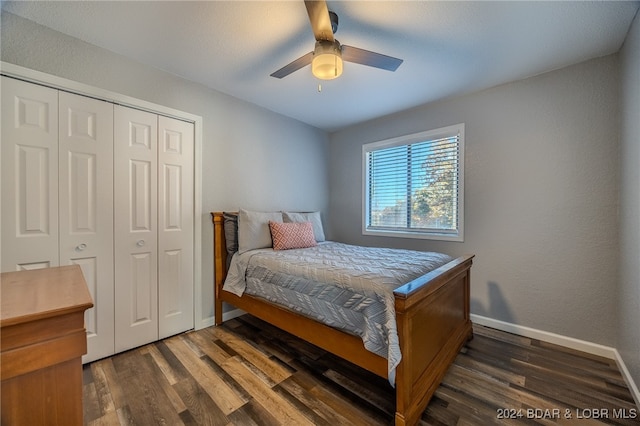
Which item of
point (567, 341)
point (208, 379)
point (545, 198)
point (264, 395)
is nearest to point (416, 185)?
point (545, 198)

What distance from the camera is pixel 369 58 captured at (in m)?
1.69

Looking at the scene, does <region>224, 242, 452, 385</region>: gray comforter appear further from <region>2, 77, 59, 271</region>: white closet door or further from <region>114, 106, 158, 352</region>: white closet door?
<region>2, 77, 59, 271</region>: white closet door

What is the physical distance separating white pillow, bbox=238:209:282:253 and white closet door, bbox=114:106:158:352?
750 mm

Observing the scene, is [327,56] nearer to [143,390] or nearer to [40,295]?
[40,295]

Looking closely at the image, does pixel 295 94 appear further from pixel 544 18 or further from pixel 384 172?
pixel 544 18

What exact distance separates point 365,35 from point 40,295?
2.30 meters

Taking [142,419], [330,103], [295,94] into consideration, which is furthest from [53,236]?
[330,103]

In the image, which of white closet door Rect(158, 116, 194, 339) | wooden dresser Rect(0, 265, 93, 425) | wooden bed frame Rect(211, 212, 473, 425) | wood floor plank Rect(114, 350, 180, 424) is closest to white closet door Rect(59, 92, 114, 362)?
wood floor plank Rect(114, 350, 180, 424)

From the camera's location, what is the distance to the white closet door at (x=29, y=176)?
164 centimetres

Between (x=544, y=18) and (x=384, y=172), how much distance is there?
2059 mm

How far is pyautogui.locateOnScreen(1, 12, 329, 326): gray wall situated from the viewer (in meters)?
1.80

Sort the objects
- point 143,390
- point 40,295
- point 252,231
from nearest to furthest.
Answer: point 40,295 → point 143,390 → point 252,231

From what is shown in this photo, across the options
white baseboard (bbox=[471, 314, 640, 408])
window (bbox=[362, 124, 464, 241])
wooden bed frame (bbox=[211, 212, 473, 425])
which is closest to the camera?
wooden bed frame (bbox=[211, 212, 473, 425])

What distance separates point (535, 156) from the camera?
2.36 meters
